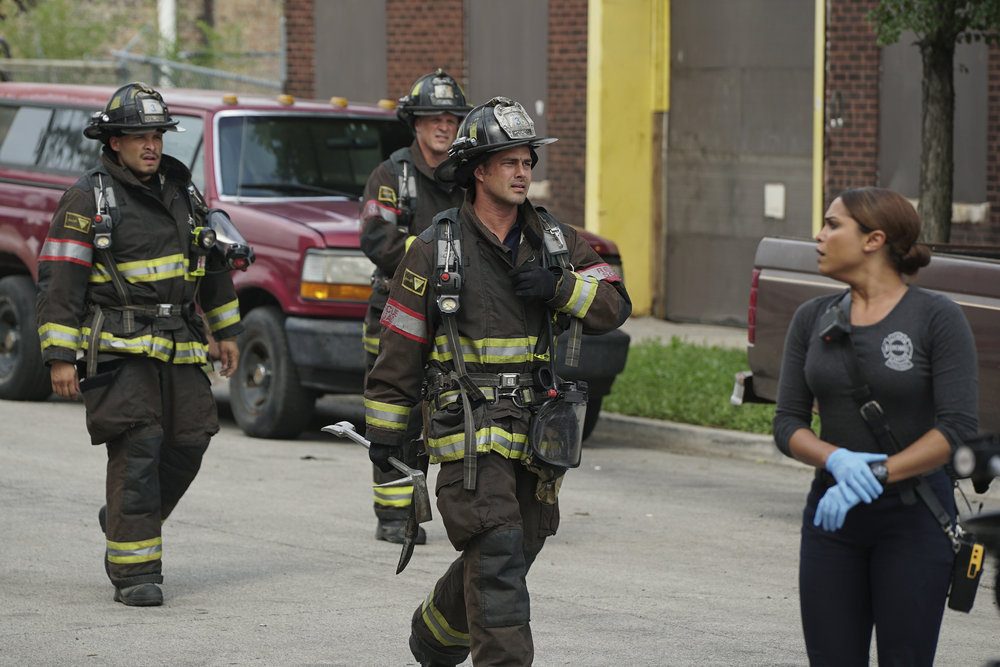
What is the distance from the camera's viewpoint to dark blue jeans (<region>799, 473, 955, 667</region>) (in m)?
4.20

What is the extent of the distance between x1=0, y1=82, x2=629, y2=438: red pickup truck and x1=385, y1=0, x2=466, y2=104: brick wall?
6.85 m

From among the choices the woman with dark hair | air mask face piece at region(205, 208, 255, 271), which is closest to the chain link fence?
air mask face piece at region(205, 208, 255, 271)

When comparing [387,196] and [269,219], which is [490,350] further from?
[269,219]

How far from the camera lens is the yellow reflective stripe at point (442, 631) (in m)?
5.12

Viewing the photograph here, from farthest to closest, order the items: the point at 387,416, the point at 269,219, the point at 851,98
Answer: the point at 851,98 → the point at 269,219 → the point at 387,416

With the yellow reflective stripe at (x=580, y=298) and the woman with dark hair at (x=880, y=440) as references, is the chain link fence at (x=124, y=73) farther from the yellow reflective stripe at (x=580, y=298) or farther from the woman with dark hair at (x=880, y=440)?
the woman with dark hair at (x=880, y=440)

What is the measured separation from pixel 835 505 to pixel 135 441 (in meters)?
3.41

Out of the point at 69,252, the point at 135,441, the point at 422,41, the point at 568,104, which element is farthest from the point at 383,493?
the point at 422,41

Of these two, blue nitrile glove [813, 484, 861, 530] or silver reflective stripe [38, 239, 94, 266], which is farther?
silver reflective stripe [38, 239, 94, 266]

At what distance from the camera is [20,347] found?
39.4 feet

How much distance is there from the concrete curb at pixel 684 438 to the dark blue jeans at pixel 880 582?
5.87 meters

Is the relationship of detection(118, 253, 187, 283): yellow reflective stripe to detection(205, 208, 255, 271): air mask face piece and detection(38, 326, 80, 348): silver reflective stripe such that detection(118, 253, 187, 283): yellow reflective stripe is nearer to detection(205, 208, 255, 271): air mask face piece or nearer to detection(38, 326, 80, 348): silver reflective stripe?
detection(205, 208, 255, 271): air mask face piece

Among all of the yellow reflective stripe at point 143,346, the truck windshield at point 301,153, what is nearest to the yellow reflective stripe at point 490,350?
the yellow reflective stripe at point 143,346

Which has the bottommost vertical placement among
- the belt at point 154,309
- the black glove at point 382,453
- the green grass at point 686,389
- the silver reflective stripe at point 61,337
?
the green grass at point 686,389
